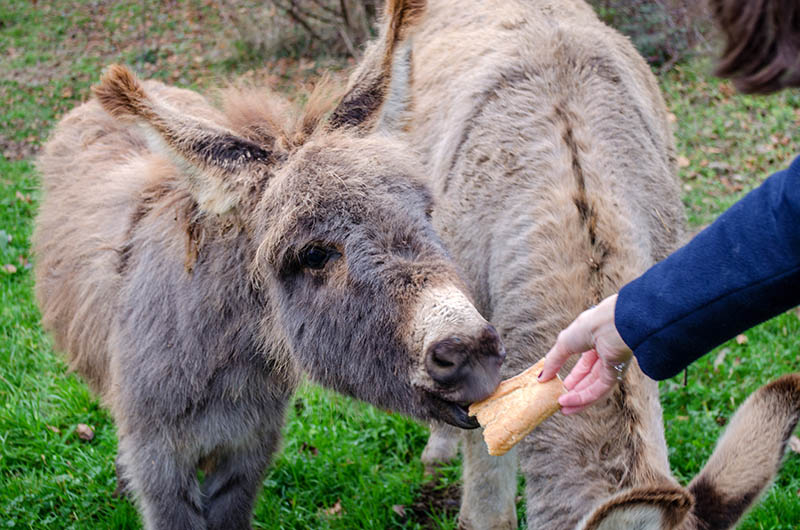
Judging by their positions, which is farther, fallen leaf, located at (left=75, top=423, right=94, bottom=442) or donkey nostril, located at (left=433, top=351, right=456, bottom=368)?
fallen leaf, located at (left=75, top=423, right=94, bottom=442)

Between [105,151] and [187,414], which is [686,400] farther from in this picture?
[105,151]

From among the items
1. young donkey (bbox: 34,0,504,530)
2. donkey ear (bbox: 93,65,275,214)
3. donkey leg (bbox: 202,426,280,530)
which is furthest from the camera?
donkey leg (bbox: 202,426,280,530)

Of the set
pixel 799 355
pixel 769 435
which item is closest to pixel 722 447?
pixel 769 435

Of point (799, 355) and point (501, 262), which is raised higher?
point (501, 262)

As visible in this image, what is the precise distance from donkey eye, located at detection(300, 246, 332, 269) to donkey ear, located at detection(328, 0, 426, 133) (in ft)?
2.13

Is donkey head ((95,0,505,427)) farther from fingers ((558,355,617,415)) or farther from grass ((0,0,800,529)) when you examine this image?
grass ((0,0,800,529))

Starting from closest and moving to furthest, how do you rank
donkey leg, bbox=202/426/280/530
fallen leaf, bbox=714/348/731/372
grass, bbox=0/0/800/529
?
donkey leg, bbox=202/426/280/530 < grass, bbox=0/0/800/529 < fallen leaf, bbox=714/348/731/372

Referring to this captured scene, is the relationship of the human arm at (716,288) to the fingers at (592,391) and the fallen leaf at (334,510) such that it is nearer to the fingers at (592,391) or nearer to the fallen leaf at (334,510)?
the fingers at (592,391)

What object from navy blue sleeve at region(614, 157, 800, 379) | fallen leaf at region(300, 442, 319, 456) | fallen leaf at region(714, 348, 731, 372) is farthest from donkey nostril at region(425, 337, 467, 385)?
fallen leaf at region(714, 348, 731, 372)

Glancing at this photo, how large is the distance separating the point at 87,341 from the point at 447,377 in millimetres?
2239

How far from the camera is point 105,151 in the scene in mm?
4223

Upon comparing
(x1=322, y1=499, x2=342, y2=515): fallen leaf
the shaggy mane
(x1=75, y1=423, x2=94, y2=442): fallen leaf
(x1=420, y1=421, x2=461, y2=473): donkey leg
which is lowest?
(x1=322, y1=499, x2=342, y2=515): fallen leaf

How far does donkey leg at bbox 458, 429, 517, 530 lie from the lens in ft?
12.2

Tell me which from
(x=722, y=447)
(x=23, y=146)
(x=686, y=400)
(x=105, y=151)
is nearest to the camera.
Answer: (x=722, y=447)
